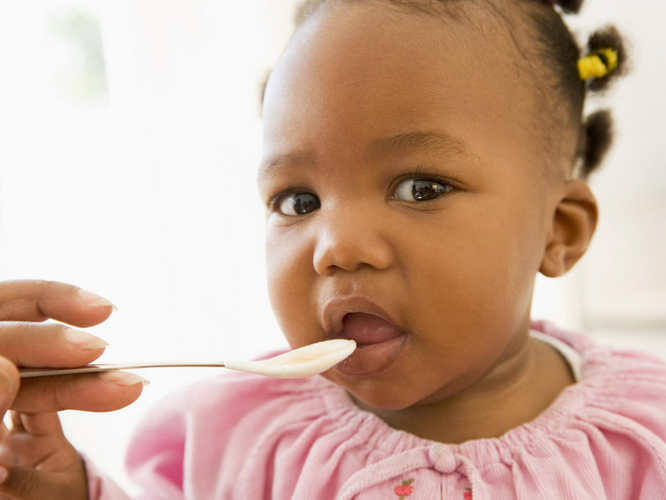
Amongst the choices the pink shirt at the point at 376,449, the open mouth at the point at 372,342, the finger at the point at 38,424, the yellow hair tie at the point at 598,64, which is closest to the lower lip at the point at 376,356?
the open mouth at the point at 372,342

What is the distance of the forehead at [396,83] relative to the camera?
707mm

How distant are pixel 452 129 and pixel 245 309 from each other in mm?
1010

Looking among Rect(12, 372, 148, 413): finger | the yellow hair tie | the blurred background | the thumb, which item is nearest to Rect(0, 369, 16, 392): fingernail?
Rect(12, 372, 148, 413): finger

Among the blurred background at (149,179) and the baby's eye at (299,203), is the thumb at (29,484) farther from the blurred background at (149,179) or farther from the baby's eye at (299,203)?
the blurred background at (149,179)

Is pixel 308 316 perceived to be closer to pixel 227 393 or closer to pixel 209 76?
pixel 227 393

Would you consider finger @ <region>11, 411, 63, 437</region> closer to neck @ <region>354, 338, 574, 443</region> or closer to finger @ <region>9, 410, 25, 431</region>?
finger @ <region>9, 410, 25, 431</region>

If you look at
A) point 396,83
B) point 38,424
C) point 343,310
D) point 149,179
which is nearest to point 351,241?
point 343,310

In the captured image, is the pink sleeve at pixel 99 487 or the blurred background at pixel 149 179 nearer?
the pink sleeve at pixel 99 487

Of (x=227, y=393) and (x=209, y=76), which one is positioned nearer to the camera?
(x=227, y=393)

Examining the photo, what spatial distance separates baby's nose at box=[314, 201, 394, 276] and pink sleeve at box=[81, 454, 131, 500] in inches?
15.5

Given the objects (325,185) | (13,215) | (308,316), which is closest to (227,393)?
(308,316)

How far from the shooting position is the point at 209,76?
158cm

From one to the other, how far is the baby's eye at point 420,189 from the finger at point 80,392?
1.12 ft

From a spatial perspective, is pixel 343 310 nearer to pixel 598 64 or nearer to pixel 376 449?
pixel 376 449
